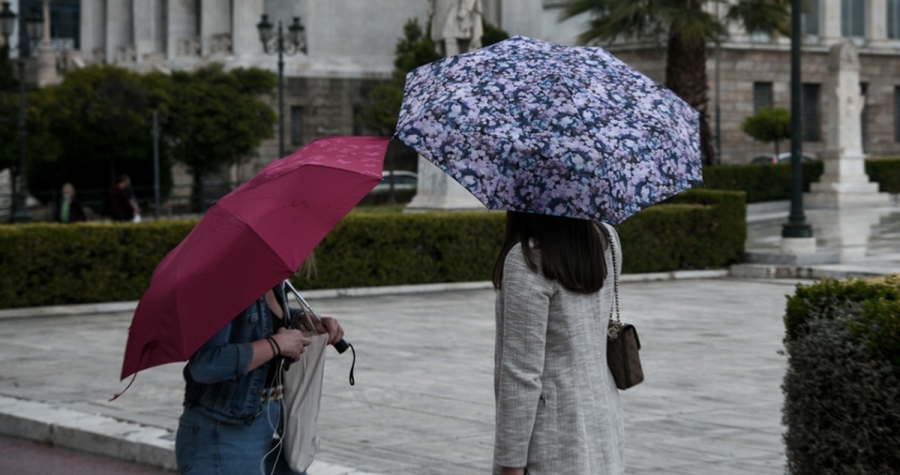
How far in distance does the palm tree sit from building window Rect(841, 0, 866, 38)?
17.7 m

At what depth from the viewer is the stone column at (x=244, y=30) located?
50.4 metres

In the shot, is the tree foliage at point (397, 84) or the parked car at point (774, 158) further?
the tree foliage at point (397, 84)

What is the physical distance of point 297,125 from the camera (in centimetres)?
4991

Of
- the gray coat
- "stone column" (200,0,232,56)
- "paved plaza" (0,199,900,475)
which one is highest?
"stone column" (200,0,232,56)

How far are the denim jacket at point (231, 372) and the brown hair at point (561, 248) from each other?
846mm

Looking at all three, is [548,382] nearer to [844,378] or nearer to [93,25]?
[844,378]

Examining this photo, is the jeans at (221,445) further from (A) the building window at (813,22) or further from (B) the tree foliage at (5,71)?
(B) the tree foliage at (5,71)

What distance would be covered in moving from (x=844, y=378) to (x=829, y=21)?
4513 centimetres

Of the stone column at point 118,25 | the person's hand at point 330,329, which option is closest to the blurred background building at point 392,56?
the stone column at point 118,25

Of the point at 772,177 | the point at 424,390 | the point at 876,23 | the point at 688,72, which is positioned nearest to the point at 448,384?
the point at 424,390

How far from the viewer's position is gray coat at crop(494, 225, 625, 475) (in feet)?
12.0

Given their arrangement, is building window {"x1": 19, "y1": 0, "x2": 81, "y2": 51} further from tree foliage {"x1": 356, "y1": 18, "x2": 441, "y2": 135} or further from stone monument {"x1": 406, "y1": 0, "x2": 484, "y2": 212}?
stone monument {"x1": 406, "y1": 0, "x2": 484, "y2": 212}

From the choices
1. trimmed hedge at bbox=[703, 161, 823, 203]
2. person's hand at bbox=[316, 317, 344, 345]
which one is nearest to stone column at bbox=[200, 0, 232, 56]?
trimmed hedge at bbox=[703, 161, 823, 203]

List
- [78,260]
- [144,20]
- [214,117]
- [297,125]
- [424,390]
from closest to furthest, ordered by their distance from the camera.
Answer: [424,390]
[78,260]
[214,117]
[297,125]
[144,20]
